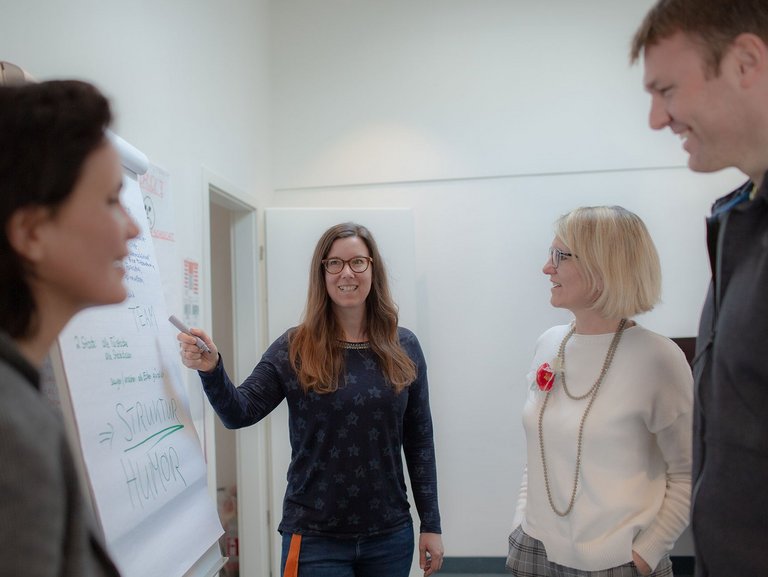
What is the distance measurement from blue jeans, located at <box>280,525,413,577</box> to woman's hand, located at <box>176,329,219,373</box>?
509 mm

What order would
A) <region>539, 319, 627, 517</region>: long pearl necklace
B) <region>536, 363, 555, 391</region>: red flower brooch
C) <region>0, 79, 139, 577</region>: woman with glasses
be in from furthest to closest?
<region>536, 363, 555, 391</region>: red flower brooch → <region>539, 319, 627, 517</region>: long pearl necklace → <region>0, 79, 139, 577</region>: woman with glasses

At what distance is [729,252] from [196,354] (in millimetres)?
1157

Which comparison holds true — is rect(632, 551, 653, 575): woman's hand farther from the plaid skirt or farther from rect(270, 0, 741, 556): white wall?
rect(270, 0, 741, 556): white wall

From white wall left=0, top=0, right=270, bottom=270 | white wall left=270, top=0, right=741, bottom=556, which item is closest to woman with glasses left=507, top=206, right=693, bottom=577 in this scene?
white wall left=0, top=0, right=270, bottom=270

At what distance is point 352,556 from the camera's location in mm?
1513

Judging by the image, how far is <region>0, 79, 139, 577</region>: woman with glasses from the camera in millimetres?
487

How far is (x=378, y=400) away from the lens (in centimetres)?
161

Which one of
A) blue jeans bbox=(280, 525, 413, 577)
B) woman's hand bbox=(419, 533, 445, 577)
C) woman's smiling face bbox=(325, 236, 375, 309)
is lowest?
woman's hand bbox=(419, 533, 445, 577)

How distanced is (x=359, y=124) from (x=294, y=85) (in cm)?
46

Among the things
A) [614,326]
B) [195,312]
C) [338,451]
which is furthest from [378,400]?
[195,312]

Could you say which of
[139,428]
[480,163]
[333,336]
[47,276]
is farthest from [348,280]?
[480,163]

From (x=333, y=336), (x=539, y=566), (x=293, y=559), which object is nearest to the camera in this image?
(x=539, y=566)

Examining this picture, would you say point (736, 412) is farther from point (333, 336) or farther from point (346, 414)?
point (333, 336)

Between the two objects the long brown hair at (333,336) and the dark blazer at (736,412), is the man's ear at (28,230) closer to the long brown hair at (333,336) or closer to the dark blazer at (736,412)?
the dark blazer at (736,412)
